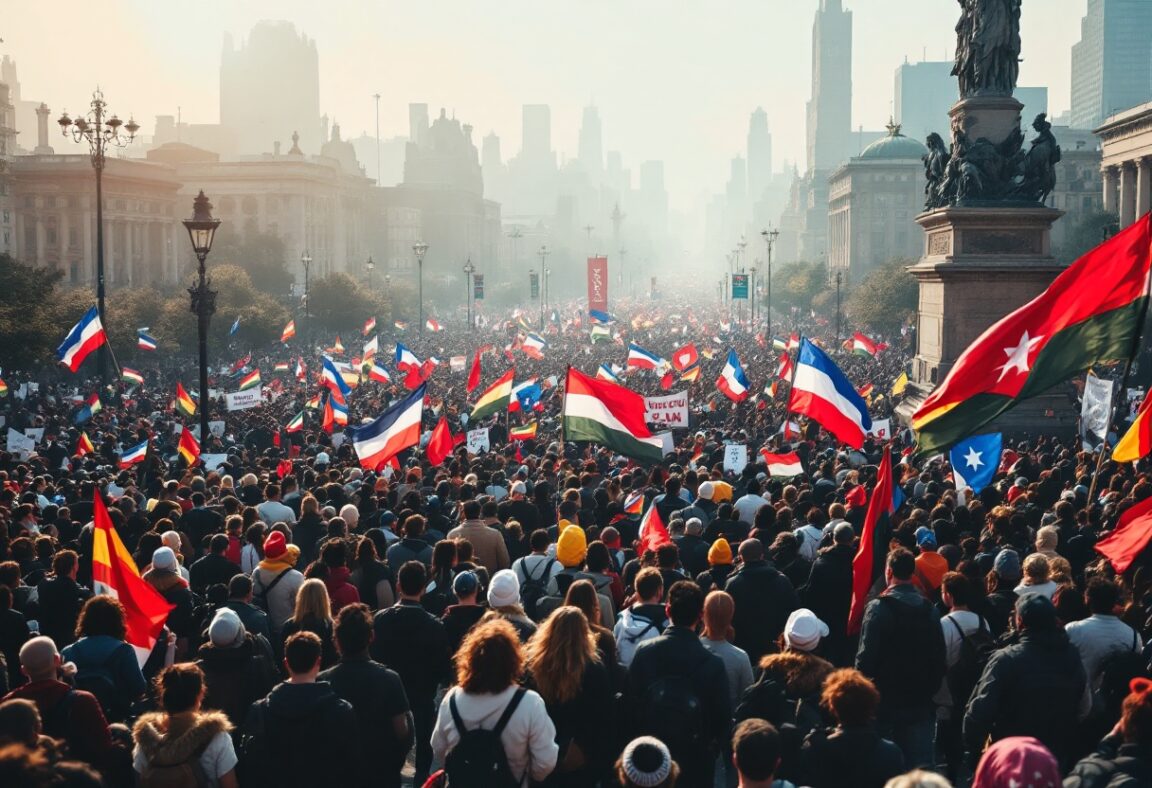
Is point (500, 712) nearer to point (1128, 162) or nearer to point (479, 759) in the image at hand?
point (479, 759)

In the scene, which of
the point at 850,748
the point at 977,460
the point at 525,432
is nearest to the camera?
the point at 850,748

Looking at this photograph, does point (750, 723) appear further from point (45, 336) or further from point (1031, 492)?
point (45, 336)

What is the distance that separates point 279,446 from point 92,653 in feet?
64.1

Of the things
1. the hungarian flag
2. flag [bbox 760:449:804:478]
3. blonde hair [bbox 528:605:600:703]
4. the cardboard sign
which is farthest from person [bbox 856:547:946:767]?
the cardboard sign

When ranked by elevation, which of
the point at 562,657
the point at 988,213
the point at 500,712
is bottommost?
the point at 500,712

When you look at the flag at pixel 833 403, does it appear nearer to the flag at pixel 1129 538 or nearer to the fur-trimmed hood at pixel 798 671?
the flag at pixel 1129 538

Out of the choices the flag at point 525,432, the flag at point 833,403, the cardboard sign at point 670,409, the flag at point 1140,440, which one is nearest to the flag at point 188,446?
the flag at point 525,432

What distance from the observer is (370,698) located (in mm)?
7625

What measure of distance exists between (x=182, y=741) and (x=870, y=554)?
18.0ft

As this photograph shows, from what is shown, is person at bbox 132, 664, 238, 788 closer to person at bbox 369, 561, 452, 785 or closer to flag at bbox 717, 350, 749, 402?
person at bbox 369, 561, 452, 785

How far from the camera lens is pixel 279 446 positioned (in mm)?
27609

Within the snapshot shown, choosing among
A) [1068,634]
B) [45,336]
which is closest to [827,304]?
[45,336]

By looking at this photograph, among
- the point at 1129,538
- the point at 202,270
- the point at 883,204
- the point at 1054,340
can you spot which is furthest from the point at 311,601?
the point at 883,204

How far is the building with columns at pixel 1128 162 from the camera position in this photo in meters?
73.2
